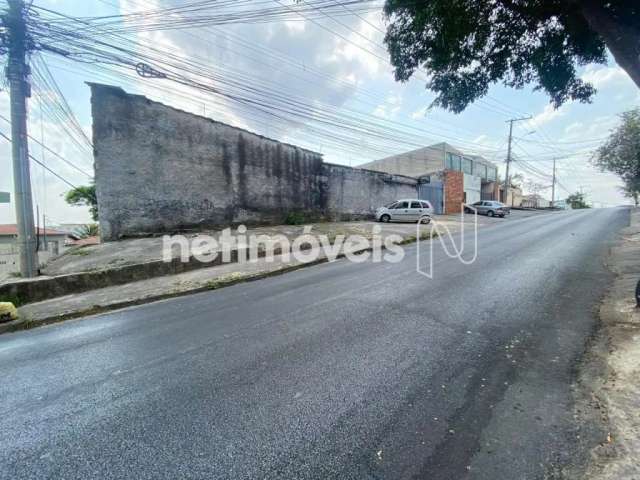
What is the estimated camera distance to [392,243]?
447 inches

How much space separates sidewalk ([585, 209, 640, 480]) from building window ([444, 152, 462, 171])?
1078 inches

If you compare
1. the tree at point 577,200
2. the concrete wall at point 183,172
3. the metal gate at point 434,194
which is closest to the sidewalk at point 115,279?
the concrete wall at point 183,172

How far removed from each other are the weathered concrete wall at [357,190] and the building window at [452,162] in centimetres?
874

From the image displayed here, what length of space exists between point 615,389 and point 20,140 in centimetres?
1121

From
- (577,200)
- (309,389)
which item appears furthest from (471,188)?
(577,200)

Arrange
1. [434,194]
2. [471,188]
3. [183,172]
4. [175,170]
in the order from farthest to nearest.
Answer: [471,188]
[434,194]
[183,172]
[175,170]

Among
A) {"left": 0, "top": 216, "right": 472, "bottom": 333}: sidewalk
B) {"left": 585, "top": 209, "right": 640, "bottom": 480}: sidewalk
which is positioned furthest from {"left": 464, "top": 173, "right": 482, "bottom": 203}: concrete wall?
{"left": 585, "top": 209, "right": 640, "bottom": 480}: sidewalk

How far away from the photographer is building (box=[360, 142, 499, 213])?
2907cm

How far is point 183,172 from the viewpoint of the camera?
12.1 m

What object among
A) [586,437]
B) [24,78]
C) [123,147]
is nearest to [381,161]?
[123,147]

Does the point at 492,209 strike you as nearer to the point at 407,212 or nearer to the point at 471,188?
the point at 471,188

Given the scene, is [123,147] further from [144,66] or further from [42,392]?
[42,392]

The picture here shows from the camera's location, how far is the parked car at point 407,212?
1920 centimetres

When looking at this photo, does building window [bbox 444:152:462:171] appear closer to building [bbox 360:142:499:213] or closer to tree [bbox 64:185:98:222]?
building [bbox 360:142:499:213]
